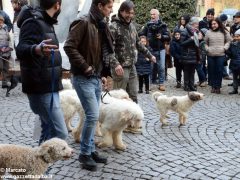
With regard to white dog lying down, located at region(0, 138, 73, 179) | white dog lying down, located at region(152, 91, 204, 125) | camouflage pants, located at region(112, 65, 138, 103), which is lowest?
white dog lying down, located at region(152, 91, 204, 125)

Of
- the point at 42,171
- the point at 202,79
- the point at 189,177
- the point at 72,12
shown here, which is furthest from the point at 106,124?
the point at 202,79

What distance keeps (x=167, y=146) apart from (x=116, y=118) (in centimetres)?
111

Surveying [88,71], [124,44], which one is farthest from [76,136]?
[88,71]

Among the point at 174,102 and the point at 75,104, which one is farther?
the point at 174,102

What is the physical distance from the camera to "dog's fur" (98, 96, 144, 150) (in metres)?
6.14

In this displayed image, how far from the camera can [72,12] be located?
1081 centimetres

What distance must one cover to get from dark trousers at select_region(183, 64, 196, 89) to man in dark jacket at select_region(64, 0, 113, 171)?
22.5 ft

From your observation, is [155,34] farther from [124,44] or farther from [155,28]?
[124,44]

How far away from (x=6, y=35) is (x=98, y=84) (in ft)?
24.5

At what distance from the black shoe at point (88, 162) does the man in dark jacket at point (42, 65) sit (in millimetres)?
847

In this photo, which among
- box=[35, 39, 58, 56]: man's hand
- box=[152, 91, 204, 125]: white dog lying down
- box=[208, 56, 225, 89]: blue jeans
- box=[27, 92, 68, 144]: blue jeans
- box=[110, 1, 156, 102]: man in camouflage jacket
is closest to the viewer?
box=[35, 39, 58, 56]: man's hand

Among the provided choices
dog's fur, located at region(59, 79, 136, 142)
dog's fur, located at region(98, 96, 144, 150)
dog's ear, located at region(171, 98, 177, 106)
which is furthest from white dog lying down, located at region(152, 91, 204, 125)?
dog's fur, located at region(98, 96, 144, 150)

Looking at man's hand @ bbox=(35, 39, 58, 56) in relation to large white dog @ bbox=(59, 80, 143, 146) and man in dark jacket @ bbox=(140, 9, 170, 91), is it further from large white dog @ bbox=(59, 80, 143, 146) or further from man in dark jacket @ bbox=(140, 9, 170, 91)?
man in dark jacket @ bbox=(140, 9, 170, 91)

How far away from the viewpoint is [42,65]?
460cm
